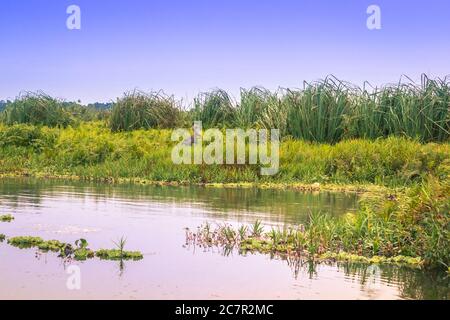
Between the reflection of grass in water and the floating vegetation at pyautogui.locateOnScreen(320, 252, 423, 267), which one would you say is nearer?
the reflection of grass in water

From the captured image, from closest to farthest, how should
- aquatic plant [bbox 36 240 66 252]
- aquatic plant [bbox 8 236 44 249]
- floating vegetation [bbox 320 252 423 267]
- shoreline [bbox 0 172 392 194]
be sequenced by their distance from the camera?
1. floating vegetation [bbox 320 252 423 267]
2. aquatic plant [bbox 36 240 66 252]
3. aquatic plant [bbox 8 236 44 249]
4. shoreline [bbox 0 172 392 194]

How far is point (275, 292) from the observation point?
9.84 m

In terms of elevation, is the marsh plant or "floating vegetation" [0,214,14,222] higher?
the marsh plant

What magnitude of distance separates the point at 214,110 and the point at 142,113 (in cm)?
379

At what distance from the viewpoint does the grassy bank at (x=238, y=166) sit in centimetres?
2311

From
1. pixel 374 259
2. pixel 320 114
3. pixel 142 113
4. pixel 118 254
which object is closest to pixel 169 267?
pixel 118 254

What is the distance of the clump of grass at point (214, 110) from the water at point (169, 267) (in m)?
14.8

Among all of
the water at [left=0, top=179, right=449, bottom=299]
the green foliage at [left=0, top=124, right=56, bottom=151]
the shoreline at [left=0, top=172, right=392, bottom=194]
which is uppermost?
the green foliage at [left=0, top=124, right=56, bottom=151]

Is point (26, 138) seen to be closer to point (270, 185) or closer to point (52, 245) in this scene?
point (270, 185)

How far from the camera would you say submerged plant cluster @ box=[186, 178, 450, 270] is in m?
11.5

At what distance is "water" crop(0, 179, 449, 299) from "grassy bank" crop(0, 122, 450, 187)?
550 centimetres

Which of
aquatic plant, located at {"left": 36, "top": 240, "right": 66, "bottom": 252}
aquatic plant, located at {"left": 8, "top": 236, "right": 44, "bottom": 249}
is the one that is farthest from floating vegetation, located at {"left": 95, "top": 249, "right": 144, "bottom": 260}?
aquatic plant, located at {"left": 8, "top": 236, "right": 44, "bottom": 249}

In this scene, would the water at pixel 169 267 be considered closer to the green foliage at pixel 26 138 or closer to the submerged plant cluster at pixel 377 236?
the submerged plant cluster at pixel 377 236

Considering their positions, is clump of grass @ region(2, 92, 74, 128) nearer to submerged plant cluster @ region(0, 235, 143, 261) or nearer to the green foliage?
the green foliage
